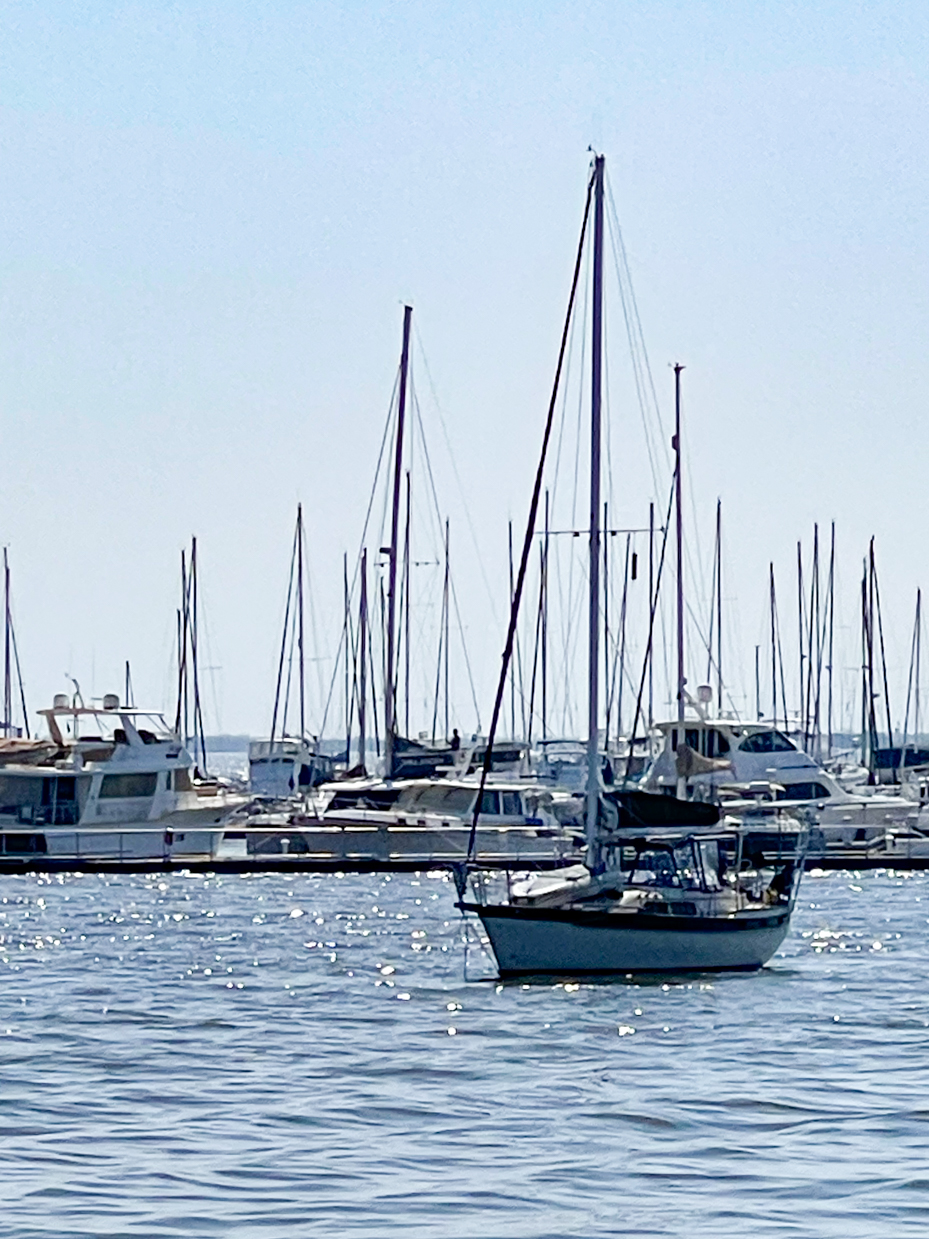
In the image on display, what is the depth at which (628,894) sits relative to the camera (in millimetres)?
33094

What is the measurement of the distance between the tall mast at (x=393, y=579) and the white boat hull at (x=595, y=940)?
30.2 meters

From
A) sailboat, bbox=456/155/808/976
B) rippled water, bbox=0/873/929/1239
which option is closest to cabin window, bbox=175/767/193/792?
rippled water, bbox=0/873/929/1239

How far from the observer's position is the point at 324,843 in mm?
58625

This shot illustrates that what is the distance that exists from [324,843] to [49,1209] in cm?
4048

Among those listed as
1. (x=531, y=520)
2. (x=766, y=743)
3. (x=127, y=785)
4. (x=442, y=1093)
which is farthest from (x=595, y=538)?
(x=766, y=743)

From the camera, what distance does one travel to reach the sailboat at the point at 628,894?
106ft

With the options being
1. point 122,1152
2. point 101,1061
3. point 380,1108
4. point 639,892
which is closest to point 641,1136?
point 380,1108

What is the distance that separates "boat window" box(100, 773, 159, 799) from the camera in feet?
190

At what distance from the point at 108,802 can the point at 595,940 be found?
2789 centimetres

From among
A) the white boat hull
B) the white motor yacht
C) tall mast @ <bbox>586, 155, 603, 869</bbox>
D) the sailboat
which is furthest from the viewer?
the white motor yacht

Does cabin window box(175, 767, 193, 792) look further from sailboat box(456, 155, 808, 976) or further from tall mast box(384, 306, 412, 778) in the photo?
sailboat box(456, 155, 808, 976)

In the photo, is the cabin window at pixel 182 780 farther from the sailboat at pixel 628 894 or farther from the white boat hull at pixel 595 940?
the white boat hull at pixel 595 940

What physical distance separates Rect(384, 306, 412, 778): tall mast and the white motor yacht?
6.15 m

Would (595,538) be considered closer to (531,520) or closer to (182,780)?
(531,520)
